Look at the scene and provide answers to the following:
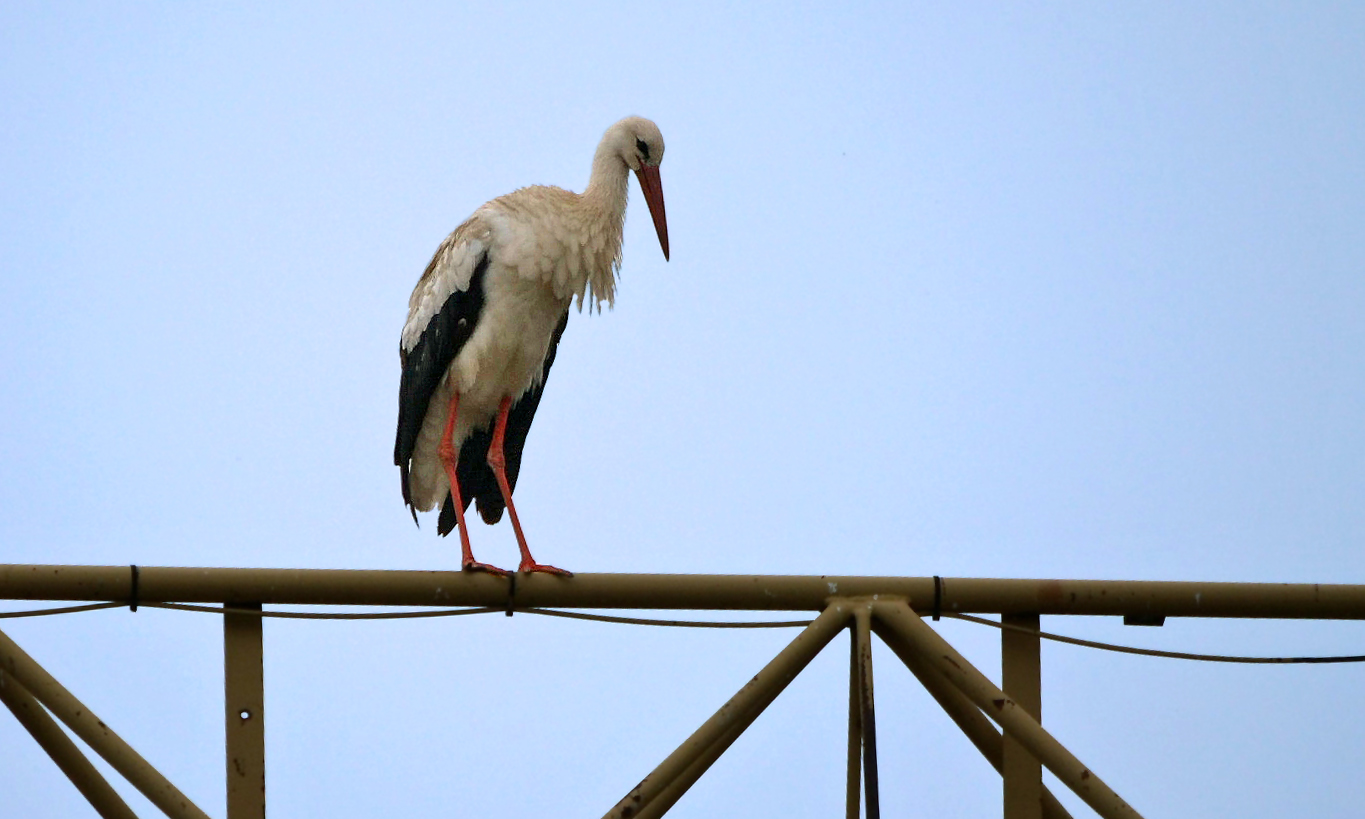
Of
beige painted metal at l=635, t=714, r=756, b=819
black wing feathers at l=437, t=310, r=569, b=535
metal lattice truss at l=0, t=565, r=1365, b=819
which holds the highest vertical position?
black wing feathers at l=437, t=310, r=569, b=535

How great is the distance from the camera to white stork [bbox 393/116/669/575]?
20.9 feet

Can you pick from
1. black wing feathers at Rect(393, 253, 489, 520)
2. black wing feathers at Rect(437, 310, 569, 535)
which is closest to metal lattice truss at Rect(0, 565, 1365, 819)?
black wing feathers at Rect(393, 253, 489, 520)

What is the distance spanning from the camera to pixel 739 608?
14.2 feet

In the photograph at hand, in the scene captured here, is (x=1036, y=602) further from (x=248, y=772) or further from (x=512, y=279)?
(x=512, y=279)

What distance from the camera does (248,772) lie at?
4113mm

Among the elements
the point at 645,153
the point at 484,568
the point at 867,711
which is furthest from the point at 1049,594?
the point at 645,153

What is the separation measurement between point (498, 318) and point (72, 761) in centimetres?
275

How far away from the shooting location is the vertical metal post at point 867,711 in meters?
3.95

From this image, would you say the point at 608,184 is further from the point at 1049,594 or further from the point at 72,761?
the point at 72,761

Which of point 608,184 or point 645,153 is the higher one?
point 645,153

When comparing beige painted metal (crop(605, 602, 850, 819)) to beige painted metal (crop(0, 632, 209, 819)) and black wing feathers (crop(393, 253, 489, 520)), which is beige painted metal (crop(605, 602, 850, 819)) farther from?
black wing feathers (crop(393, 253, 489, 520))

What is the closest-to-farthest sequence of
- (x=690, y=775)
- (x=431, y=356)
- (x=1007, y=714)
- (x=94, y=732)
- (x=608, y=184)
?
(x=94, y=732) < (x=1007, y=714) < (x=690, y=775) < (x=431, y=356) < (x=608, y=184)

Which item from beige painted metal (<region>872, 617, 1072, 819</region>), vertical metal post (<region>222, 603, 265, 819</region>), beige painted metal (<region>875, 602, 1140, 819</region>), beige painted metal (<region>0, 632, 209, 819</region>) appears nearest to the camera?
beige painted metal (<region>0, 632, 209, 819</region>)

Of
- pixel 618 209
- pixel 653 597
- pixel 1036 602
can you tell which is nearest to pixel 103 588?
pixel 653 597
